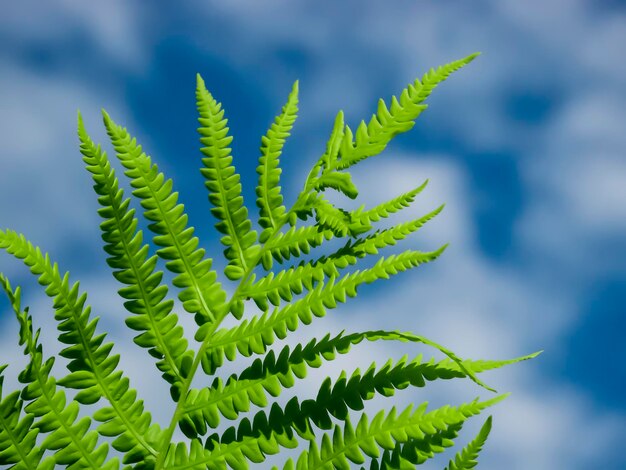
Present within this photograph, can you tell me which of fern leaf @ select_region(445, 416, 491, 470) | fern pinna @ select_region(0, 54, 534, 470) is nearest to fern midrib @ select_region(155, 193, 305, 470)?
fern pinna @ select_region(0, 54, 534, 470)

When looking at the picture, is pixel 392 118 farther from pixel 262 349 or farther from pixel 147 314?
pixel 147 314

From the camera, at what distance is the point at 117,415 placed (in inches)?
67.9

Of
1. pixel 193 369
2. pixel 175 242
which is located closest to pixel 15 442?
pixel 193 369

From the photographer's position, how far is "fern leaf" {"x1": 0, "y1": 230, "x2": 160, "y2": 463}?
1.67m

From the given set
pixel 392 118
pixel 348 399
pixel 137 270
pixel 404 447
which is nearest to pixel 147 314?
pixel 137 270

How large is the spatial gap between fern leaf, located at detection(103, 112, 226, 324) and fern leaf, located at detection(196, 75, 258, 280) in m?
0.08

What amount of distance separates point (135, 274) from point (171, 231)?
172mm

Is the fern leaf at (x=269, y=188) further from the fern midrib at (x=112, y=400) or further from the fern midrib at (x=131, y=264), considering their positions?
the fern midrib at (x=112, y=400)

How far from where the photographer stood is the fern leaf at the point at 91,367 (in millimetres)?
1669

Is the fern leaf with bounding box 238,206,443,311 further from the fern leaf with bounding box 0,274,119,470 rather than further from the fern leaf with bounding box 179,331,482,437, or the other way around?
the fern leaf with bounding box 0,274,119,470

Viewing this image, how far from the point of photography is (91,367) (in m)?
1.70

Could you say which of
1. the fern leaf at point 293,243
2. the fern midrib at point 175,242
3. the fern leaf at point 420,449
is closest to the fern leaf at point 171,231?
the fern midrib at point 175,242

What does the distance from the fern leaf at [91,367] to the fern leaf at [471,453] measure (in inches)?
28.9

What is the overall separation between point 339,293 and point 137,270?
52cm
